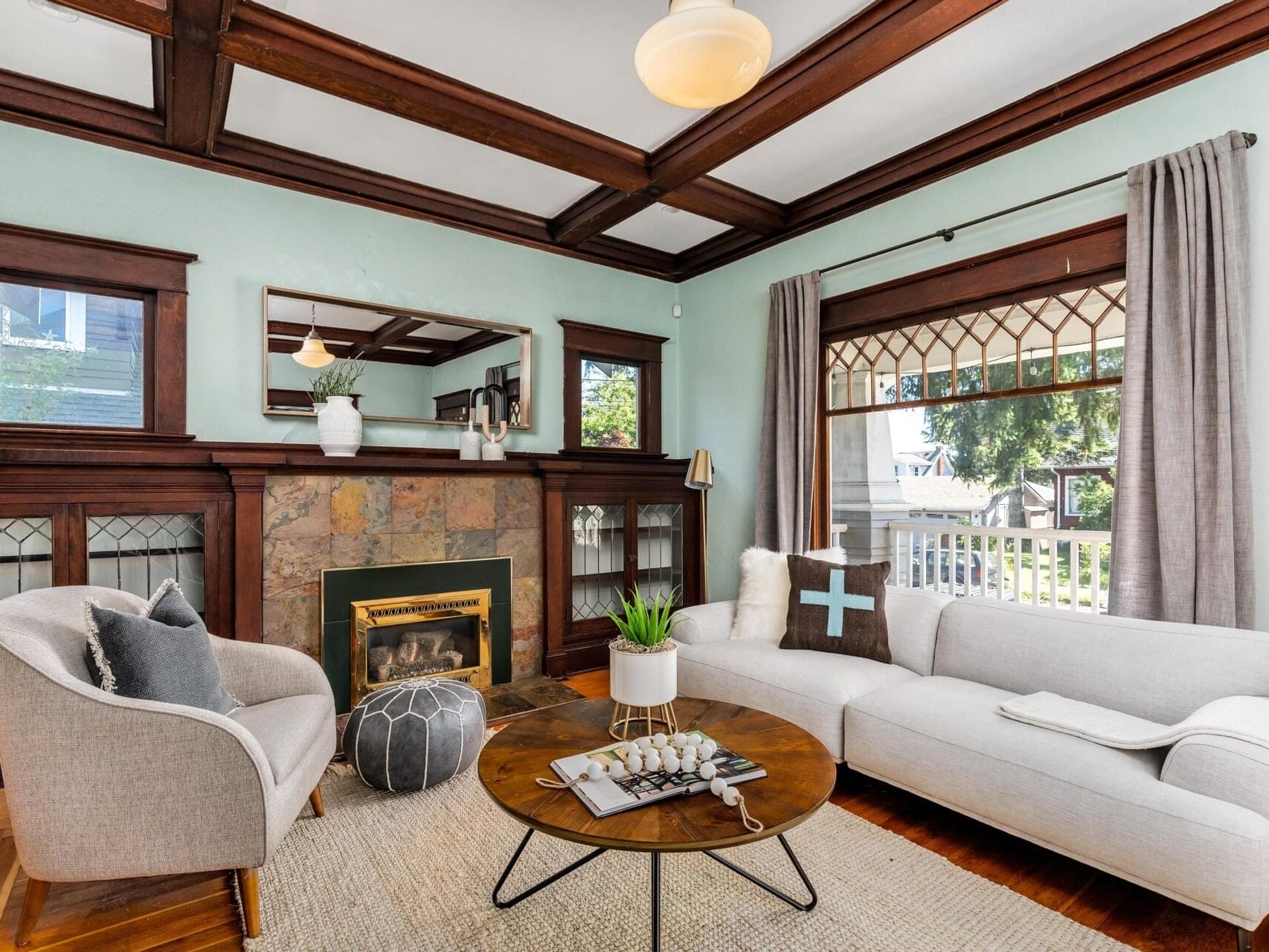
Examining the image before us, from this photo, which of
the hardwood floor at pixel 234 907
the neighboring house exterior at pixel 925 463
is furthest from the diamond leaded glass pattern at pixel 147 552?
the neighboring house exterior at pixel 925 463

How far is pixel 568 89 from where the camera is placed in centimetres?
272

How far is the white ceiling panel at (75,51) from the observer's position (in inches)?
90.4

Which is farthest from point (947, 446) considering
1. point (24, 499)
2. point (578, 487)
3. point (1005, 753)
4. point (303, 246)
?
point (24, 499)

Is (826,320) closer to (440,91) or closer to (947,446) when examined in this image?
(947,446)

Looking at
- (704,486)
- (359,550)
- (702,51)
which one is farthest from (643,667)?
(704,486)

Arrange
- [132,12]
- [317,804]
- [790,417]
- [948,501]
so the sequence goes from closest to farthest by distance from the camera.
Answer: [132,12], [317,804], [790,417], [948,501]

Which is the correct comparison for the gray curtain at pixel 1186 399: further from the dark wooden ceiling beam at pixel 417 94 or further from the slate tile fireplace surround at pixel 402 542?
the slate tile fireplace surround at pixel 402 542

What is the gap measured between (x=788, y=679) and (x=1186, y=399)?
177 cm

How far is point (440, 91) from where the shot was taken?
2.64m

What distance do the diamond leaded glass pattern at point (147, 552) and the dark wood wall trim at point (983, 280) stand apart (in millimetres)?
3382

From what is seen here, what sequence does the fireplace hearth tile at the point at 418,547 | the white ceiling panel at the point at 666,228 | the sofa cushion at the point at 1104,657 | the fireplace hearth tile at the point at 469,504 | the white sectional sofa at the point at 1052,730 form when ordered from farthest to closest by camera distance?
the white ceiling panel at the point at 666,228, the fireplace hearth tile at the point at 469,504, the fireplace hearth tile at the point at 418,547, the sofa cushion at the point at 1104,657, the white sectional sofa at the point at 1052,730

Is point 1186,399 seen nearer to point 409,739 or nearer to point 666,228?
point 666,228

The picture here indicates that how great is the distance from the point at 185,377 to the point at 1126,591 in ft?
13.2

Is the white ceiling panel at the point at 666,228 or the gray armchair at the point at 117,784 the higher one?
the white ceiling panel at the point at 666,228
